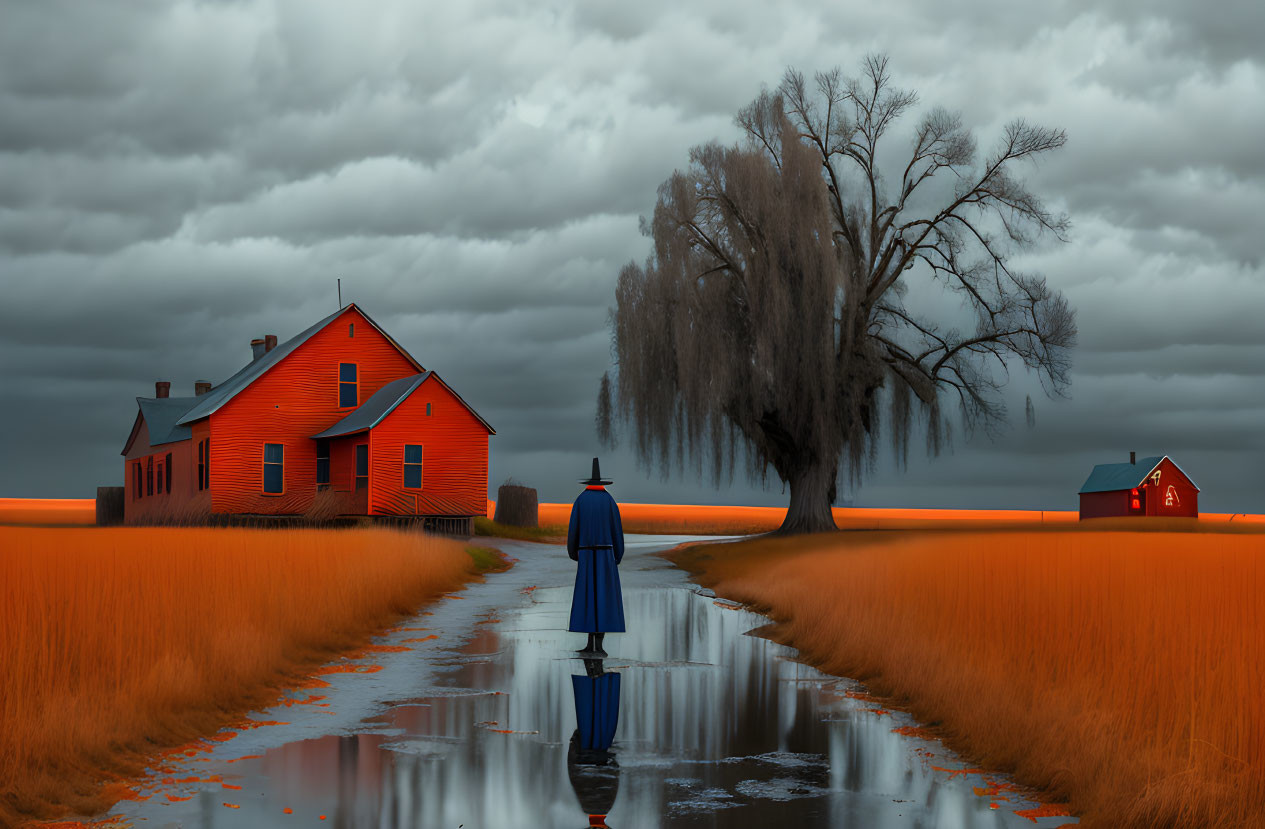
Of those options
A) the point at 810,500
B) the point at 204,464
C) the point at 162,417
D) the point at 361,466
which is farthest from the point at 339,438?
the point at 810,500

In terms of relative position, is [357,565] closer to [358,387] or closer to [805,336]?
[805,336]

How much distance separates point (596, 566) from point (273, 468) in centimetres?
3083

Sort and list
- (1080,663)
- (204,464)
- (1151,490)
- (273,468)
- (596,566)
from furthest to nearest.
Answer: (1151,490), (204,464), (273,468), (596,566), (1080,663)

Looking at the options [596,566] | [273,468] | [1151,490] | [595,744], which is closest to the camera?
[595,744]

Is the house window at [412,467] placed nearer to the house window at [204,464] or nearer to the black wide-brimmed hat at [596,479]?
the house window at [204,464]

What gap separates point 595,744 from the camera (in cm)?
757

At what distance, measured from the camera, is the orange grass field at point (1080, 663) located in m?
5.86

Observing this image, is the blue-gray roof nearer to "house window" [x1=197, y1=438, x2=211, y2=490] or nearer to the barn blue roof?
"house window" [x1=197, y1=438, x2=211, y2=490]

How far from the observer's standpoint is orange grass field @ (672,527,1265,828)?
19.2ft

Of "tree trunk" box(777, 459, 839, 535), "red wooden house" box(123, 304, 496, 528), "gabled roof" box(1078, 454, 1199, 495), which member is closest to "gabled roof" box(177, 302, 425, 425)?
"red wooden house" box(123, 304, 496, 528)

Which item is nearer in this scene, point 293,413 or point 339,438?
point 339,438

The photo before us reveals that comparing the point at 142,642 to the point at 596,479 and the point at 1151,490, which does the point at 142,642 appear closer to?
the point at 596,479

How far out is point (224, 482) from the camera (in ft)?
129

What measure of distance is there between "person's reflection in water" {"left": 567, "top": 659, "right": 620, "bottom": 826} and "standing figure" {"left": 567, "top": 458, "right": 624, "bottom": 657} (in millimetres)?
1002
